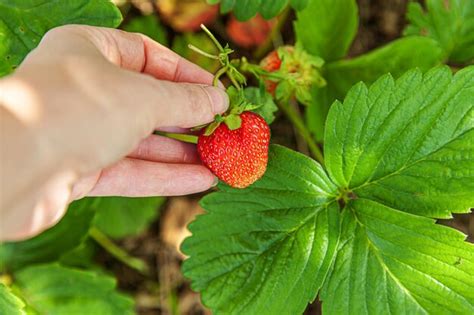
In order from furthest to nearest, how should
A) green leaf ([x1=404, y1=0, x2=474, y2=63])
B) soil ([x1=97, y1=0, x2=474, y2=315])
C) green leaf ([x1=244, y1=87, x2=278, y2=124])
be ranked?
soil ([x1=97, y1=0, x2=474, y2=315]), green leaf ([x1=404, y1=0, x2=474, y2=63]), green leaf ([x1=244, y1=87, x2=278, y2=124])

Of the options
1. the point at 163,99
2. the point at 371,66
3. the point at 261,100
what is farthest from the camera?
the point at 371,66

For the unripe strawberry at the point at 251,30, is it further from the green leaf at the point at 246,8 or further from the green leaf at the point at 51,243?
the green leaf at the point at 51,243

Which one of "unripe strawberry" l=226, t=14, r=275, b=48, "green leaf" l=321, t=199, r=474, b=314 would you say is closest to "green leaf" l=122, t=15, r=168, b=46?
"unripe strawberry" l=226, t=14, r=275, b=48

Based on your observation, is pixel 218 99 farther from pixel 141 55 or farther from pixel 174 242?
pixel 174 242

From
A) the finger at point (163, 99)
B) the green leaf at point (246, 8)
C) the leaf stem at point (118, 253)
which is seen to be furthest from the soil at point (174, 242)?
the finger at point (163, 99)

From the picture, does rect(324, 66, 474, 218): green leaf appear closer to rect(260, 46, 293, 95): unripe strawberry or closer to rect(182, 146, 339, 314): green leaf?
rect(182, 146, 339, 314): green leaf

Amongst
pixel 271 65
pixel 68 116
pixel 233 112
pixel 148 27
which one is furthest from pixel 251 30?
pixel 68 116

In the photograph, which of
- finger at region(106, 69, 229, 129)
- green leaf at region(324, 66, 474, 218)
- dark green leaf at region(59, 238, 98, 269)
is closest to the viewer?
finger at region(106, 69, 229, 129)
